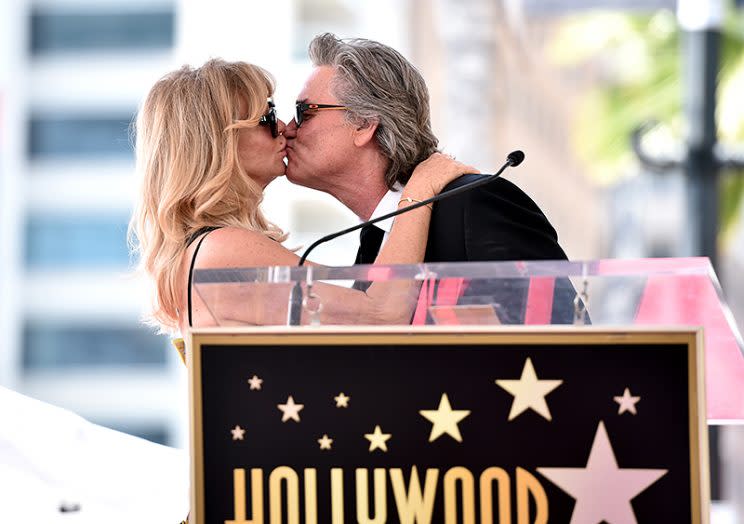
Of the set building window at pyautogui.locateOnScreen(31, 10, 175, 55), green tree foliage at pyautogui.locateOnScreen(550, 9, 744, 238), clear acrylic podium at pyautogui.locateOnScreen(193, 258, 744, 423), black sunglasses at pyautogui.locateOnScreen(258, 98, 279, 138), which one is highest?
building window at pyautogui.locateOnScreen(31, 10, 175, 55)

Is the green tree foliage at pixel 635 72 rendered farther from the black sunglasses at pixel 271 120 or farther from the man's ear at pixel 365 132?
the black sunglasses at pixel 271 120

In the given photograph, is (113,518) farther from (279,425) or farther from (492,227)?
(492,227)

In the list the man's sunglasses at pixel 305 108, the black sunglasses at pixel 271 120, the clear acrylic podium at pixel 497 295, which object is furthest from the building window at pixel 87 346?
the clear acrylic podium at pixel 497 295

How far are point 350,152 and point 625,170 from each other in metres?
13.6

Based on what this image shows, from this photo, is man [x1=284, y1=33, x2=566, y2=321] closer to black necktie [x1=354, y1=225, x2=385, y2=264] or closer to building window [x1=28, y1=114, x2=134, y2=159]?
black necktie [x1=354, y1=225, x2=385, y2=264]

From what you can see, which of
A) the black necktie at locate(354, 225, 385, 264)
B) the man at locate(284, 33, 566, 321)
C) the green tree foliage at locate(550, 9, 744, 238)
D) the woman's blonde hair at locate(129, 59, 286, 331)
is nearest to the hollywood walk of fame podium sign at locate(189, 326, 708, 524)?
the woman's blonde hair at locate(129, 59, 286, 331)

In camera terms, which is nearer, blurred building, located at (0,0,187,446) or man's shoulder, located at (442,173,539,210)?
man's shoulder, located at (442,173,539,210)

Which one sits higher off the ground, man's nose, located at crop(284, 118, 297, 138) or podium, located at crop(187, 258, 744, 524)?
man's nose, located at crop(284, 118, 297, 138)

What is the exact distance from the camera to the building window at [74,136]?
5628 cm

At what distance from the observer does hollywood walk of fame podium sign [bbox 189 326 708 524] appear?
66.7 inches

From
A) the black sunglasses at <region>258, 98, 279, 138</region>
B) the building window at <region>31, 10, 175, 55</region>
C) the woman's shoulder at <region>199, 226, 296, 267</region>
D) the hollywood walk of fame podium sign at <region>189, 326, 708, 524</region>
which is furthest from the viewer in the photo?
the building window at <region>31, 10, 175, 55</region>

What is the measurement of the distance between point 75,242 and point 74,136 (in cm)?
506

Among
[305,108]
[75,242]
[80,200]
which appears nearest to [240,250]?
[305,108]

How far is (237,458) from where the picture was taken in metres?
1.77
